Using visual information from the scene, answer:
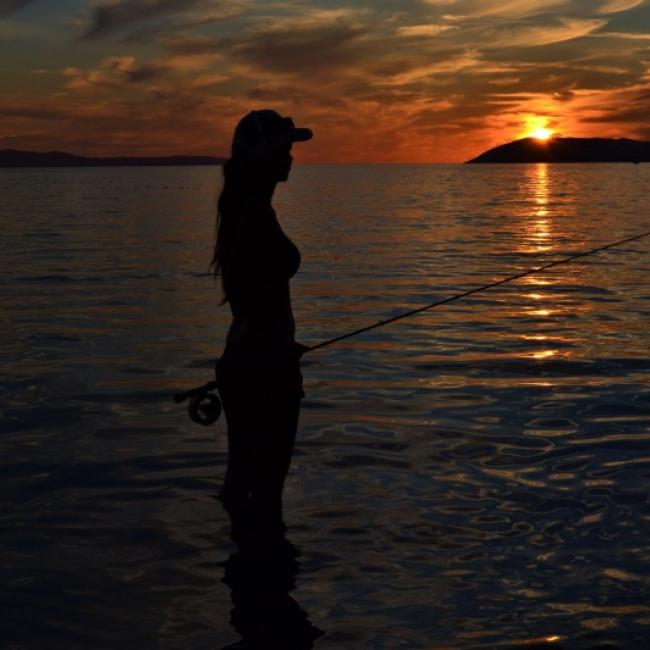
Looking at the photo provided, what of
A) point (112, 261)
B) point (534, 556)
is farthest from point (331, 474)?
point (112, 261)

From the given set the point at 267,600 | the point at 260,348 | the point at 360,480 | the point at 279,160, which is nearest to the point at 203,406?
the point at 260,348

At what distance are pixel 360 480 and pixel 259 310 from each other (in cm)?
299

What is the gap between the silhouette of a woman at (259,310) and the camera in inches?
210

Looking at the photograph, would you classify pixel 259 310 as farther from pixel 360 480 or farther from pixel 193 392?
pixel 360 480

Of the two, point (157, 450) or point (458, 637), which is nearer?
point (458, 637)

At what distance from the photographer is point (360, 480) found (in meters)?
8.10

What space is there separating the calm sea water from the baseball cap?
2422 millimetres

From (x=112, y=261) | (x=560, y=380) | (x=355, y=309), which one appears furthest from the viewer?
(x=112, y=261)

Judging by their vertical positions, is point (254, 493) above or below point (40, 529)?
above

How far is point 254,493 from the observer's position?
5.75 meters

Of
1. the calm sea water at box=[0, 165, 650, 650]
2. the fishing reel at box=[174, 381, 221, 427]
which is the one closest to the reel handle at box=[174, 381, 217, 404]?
the fishing reel at box=[174, 381, 221, 427]

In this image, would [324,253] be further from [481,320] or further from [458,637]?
[458,637]

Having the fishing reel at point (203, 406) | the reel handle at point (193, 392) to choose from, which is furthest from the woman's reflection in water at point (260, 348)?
the fishing reel at point (203, 406)

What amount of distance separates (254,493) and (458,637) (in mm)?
1286
